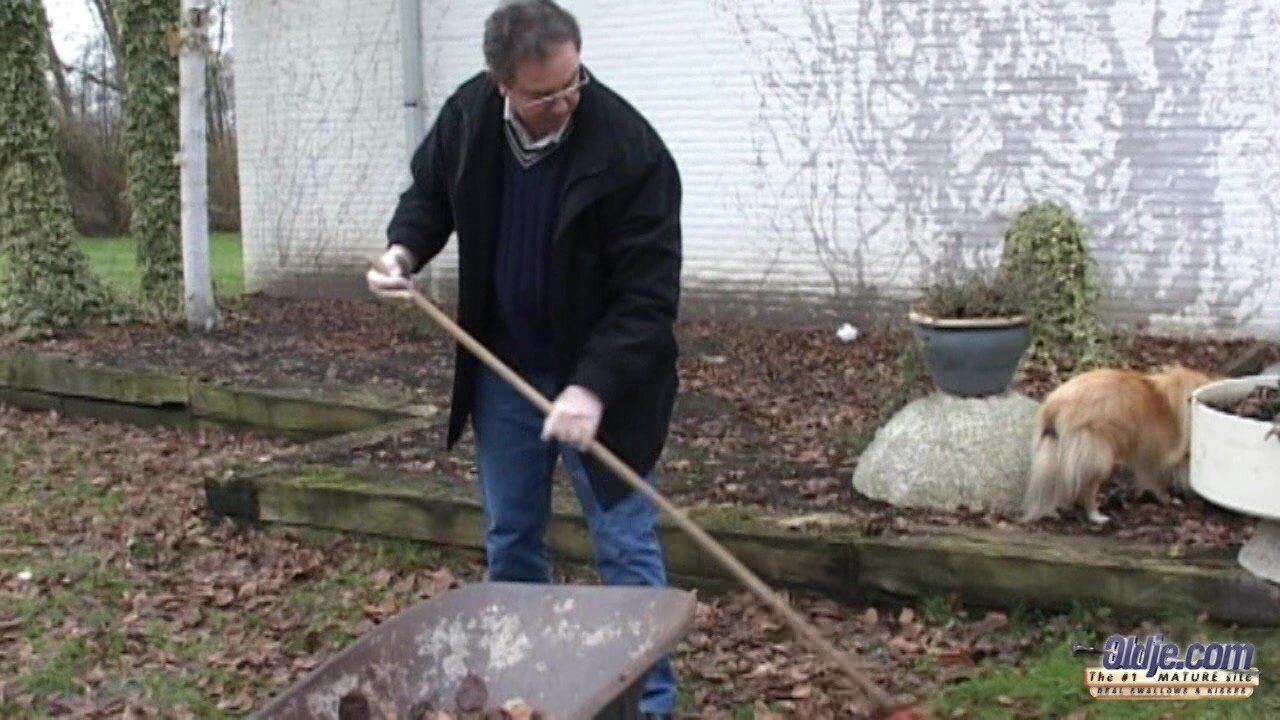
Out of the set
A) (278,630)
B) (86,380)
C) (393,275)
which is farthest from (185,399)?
(393,275)

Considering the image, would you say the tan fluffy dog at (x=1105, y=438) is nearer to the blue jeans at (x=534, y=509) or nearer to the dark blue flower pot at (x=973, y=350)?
the dark blue flower pot at (x=973, y=350)

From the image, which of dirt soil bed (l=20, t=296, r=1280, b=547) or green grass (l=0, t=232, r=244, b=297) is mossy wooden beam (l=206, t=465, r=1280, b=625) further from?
green grass (l=0, t=232, r=244, b=297)

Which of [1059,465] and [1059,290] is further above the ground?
[1059,290]

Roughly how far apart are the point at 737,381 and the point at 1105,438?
3.58m

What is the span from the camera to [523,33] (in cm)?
325

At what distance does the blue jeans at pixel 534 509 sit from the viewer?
12.0ft

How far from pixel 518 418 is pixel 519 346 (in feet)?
0.61

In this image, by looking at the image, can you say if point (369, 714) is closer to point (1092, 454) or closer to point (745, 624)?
point (745, 624)

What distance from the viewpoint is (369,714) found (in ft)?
9.63

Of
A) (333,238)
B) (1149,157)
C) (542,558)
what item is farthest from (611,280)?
(333,238)

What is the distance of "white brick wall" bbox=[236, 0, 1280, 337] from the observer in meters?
8.62

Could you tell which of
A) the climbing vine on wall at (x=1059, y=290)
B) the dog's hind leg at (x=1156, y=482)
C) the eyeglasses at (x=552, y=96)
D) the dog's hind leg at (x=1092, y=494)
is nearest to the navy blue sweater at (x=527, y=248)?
the eyeglasses at (x=552, y=96)

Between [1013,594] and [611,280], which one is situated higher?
[611,280]

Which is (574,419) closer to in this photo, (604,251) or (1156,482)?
(604,251)
